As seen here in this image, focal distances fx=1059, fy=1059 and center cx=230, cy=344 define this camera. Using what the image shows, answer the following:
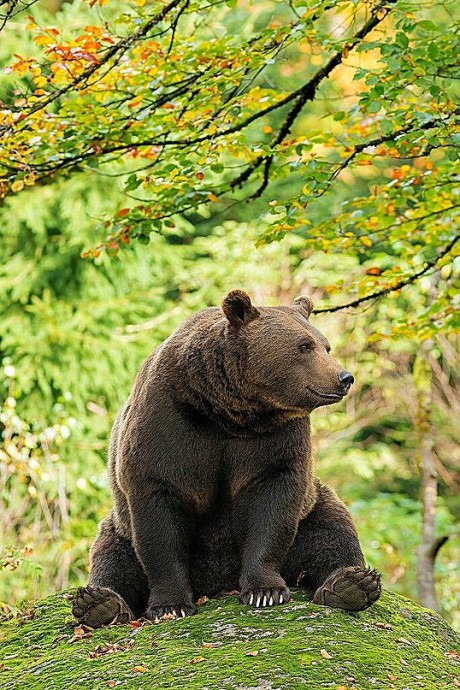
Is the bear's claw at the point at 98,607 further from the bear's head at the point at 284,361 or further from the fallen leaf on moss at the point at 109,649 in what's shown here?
the bear's head at the point at 284,361

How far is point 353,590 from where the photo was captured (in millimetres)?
4992

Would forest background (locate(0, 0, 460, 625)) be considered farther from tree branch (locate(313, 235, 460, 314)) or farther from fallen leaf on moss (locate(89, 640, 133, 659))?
fallen leaf on moss (locate(89, 640, 133, 659))

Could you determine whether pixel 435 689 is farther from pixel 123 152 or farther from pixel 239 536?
pixel 123 152

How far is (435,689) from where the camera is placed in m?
4.51

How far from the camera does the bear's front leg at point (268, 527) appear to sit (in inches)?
200

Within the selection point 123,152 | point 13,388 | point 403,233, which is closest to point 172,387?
point 123,152

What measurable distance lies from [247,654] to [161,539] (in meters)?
0.85

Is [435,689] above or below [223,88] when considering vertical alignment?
below

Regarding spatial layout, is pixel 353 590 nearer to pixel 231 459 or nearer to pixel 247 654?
pixel 247 654

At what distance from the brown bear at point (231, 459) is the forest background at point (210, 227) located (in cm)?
147

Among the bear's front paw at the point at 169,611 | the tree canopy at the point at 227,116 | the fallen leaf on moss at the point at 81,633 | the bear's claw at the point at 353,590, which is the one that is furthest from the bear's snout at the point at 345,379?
the fallen leaf on moss at the point at 81,633

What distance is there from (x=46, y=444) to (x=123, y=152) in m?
4.90

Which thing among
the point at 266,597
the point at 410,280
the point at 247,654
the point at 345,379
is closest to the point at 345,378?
the point at 345,379

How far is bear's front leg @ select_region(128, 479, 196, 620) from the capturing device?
16.9 feet
